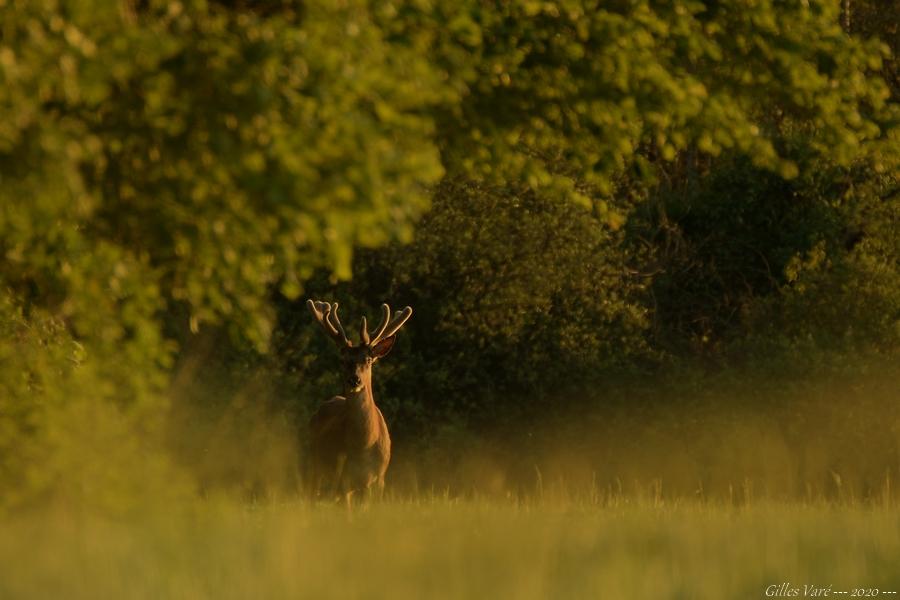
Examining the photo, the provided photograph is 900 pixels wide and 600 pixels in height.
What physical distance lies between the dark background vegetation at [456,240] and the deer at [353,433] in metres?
2.83

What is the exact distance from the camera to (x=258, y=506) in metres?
17.0

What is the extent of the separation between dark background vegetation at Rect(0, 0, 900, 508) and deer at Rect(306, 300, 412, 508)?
283cm

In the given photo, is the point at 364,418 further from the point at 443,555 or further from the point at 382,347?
the point at 443,555

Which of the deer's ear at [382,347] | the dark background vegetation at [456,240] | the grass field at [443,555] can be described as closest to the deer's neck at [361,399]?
the deer's ear at [382,347]

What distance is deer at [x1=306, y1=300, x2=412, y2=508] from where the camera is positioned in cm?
2166

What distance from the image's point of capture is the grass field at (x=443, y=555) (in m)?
10.4

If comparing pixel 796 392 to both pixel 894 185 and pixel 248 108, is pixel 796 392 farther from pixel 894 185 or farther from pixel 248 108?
pixel 248 108

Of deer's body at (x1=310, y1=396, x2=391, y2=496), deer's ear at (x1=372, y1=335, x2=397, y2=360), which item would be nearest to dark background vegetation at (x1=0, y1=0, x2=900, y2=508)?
deer's body at (x1=310, y1=396, x2=391, y2=496)

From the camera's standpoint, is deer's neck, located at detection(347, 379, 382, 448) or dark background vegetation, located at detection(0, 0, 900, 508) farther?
deer's neck, located at detection(347, 379, 382, 448)

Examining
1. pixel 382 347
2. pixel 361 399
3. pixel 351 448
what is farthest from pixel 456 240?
pixel 351 448

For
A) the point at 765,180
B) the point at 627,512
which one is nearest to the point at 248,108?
the point at 627,512

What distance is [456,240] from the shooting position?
2867 centimetres

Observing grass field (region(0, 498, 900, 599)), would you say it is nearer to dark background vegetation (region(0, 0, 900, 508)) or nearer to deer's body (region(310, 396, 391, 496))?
dark background vegetation (region(0, 0, 900, 508))

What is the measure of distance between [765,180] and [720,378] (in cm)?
426
